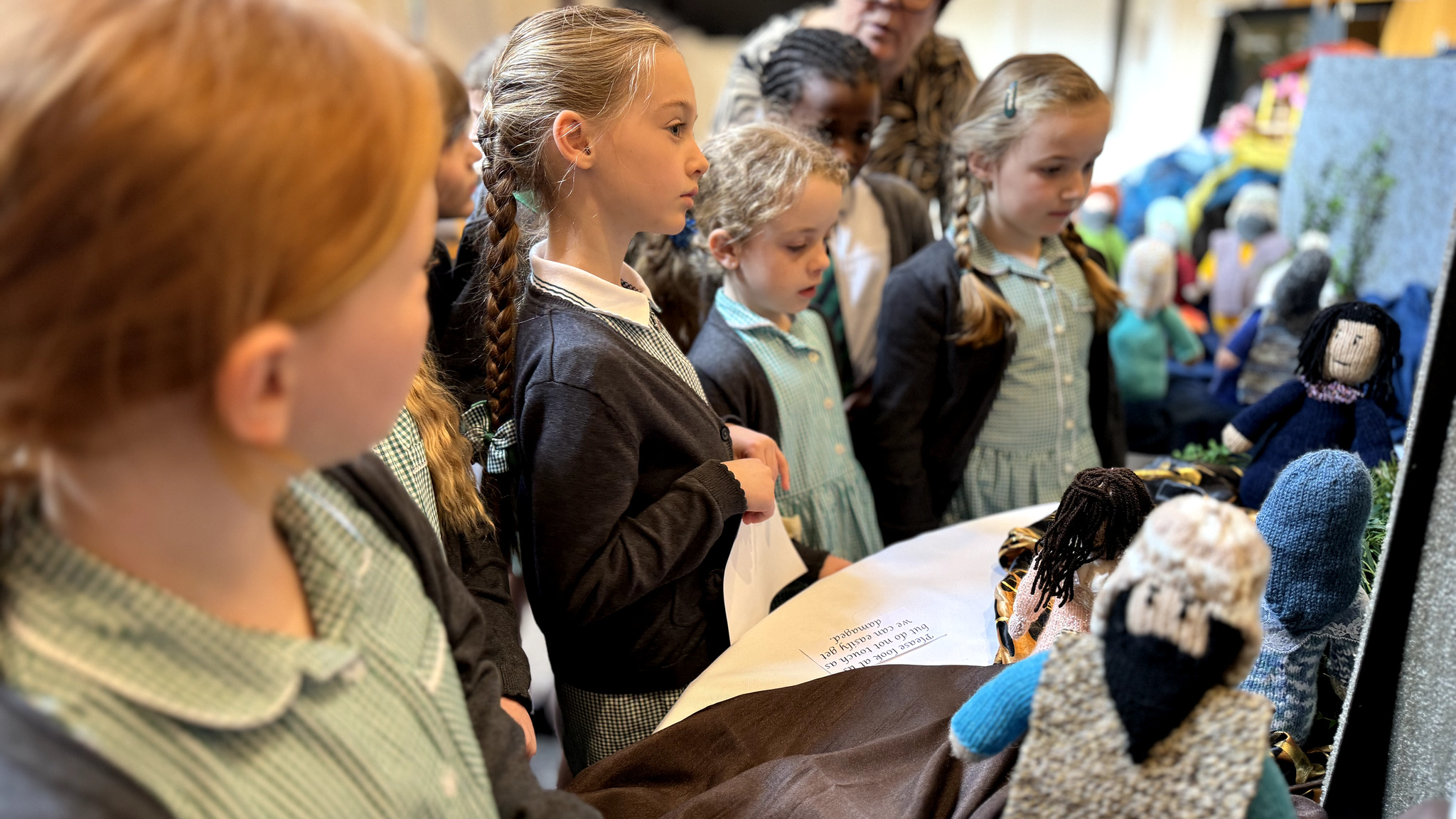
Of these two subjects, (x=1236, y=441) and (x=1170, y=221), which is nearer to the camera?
(x=1236, y=441)

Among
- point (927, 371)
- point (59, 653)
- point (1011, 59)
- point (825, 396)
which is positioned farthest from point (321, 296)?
point (1011, 59)

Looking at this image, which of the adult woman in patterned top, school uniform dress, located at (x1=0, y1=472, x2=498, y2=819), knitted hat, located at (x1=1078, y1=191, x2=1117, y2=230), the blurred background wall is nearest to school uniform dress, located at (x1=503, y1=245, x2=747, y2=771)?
school uniform dress, located at (x1=0, y1=472, x2=498, y2=819)

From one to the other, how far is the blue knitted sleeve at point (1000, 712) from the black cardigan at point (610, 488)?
41cm

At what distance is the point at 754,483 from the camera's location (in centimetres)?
109

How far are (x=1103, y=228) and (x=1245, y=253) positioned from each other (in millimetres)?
→ 528

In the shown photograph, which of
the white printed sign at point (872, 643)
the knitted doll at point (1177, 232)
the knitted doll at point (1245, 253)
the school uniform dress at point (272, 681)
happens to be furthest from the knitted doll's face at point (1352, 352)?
the knitted doll at point (1177, 232)

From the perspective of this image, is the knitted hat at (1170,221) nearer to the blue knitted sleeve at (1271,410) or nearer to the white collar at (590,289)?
the blue knitted sleeve at (1271,410)

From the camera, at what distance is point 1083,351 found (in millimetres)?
1649

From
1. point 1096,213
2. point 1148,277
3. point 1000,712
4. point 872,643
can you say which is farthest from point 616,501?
point 1096,213

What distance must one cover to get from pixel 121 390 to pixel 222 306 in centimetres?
6

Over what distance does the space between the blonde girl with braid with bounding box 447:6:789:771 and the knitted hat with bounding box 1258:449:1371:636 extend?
0.52m

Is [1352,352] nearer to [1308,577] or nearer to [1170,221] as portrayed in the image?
[1308,577]

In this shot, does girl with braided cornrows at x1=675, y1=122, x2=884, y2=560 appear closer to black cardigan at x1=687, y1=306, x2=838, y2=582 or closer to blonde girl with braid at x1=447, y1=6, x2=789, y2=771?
black cardigan at x1=687, y1=306, x2=838, y2=582

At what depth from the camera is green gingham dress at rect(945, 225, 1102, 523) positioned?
159cm
